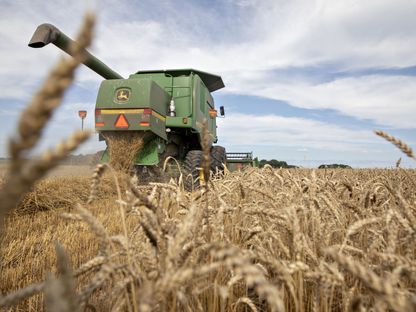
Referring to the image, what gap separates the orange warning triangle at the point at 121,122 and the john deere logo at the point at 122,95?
0.35 metres

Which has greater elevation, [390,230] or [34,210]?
[390,230]

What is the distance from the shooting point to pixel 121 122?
6633mm

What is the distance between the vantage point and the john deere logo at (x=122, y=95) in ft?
22.1

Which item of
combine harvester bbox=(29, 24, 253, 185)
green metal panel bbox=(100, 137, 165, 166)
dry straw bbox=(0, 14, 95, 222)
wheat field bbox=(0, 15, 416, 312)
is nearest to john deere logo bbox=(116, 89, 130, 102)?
combine harvester bbox=(29, 24, 253, 185)

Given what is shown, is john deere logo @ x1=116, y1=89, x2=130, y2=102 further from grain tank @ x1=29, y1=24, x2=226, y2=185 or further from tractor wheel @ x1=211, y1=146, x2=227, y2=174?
tractor wheel @ x1=211, y1=146, x2=227, y2=174

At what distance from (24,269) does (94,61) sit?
520cm

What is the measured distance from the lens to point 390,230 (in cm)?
103

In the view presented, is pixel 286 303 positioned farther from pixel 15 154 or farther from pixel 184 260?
pixel 15 154

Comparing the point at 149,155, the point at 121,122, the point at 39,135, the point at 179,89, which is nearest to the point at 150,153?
the point at 149,155

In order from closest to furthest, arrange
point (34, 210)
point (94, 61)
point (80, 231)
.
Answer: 1. point (80, 231)
2. point (34, 210)
3. point (94, 61)

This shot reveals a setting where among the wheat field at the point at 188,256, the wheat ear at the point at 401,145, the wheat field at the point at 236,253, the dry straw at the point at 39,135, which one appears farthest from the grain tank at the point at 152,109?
the dry straw at the point at 39,135

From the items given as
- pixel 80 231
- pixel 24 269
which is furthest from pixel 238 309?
pixel 80 231

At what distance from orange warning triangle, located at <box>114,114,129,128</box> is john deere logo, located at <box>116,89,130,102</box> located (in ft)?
1.14

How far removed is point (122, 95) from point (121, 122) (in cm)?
57
